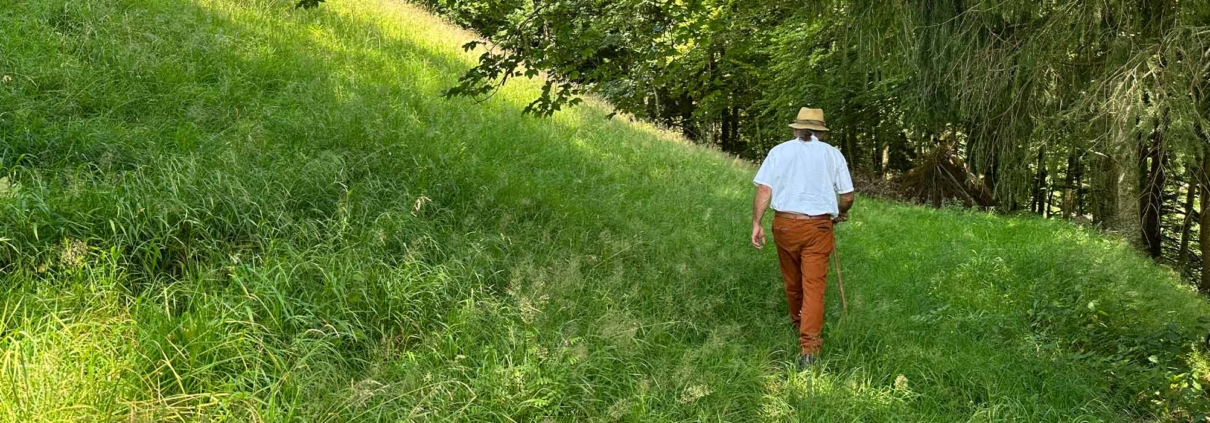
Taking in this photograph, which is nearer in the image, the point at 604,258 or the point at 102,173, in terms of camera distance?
the point at 102,173

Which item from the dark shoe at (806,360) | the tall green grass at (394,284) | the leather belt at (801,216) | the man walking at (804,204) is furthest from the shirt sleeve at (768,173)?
the dark shoe at (806,360)

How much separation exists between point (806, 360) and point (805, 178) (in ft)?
3.91

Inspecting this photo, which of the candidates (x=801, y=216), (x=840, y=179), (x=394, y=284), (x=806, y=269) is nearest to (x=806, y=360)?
(x=806, y=269)

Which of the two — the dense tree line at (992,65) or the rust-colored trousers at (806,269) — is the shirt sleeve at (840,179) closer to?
the rust-colored trousers at (806,269)

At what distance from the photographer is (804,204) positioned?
4207mm

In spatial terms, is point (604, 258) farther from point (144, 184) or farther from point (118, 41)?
point (118, 41)

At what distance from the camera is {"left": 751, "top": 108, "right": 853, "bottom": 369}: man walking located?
13.8 feet

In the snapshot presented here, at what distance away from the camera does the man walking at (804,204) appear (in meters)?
4.20

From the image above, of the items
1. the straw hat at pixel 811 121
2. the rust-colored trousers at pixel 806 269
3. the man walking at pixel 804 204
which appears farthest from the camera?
the straw hat at pixel 811 121

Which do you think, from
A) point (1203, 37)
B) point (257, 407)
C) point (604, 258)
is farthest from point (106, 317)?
point (1203, 37)

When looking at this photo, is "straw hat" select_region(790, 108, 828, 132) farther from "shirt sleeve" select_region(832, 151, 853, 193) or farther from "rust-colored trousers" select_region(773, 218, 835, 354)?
"rust-colored trousers" select_region(773, 218, 835, 354)

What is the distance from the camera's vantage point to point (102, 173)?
11.4ft

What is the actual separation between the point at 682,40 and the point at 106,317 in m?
3.90

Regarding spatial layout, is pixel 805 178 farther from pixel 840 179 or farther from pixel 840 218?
pixel 840 218
